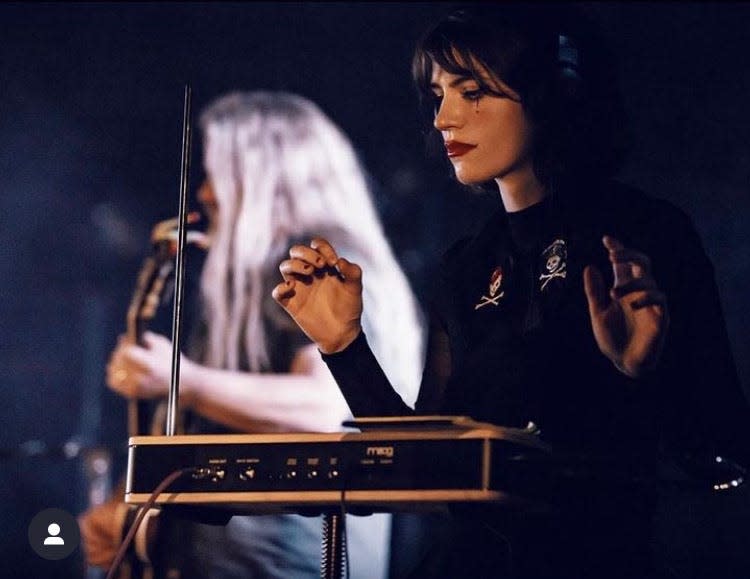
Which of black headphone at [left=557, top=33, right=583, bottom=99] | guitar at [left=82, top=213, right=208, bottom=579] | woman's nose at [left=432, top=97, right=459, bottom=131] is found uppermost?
black headphone at [left=557, top=33, right=583, bottom=99]

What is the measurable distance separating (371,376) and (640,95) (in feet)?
5.65

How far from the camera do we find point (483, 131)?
167 cm

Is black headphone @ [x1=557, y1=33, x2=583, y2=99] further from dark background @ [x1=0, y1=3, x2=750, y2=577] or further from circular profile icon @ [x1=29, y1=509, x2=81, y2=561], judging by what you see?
circular profile icon @ [x1=29, y1=509, x2=81, y2=561]

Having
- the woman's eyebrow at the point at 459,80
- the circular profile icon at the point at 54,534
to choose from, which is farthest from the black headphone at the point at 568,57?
the circular profile icon at the point at 54,534

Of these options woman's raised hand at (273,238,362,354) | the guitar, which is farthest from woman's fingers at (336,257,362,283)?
the guitar

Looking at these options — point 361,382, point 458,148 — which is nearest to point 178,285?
point 361,382

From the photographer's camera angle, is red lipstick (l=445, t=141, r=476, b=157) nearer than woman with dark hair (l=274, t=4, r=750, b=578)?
No

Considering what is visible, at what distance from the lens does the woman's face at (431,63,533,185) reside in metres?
1.67

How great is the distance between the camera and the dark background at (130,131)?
3.13 metres

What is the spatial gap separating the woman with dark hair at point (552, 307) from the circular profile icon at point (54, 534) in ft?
6.46

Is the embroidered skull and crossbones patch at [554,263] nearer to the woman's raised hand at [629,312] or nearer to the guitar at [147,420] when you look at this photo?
the woman's raised hand at [629,312]

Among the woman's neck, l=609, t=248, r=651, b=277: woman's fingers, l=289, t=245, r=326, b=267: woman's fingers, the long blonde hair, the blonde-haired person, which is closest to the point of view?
l=609, t=248, r=651, b=277: woman's fingers

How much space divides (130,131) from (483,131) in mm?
2221

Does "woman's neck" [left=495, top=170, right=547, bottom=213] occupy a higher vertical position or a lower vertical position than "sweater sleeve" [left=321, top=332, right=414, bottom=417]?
higher
